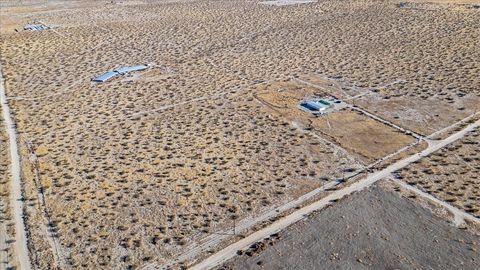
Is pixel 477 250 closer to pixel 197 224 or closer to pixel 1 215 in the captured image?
pixel 197 224

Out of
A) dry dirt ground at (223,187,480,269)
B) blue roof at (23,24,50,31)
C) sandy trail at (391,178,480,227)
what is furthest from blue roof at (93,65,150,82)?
sandy trail at (391,178,480,227)

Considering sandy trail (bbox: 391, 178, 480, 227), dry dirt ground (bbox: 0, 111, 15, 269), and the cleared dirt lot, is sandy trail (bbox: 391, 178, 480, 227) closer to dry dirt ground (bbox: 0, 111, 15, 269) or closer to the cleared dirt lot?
the cleared dirt lot

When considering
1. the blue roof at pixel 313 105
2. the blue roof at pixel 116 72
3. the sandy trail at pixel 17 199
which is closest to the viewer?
the sandy trail at pixel 17 199

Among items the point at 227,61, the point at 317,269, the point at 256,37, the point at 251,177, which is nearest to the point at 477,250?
the point at 317,269

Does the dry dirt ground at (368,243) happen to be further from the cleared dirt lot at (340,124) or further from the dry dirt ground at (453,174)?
the cleared dirt lot at (340,124)

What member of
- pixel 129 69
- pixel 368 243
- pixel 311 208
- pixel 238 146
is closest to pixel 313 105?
pixel 238 146

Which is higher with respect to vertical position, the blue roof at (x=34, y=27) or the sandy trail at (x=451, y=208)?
the sandy trail at (x=451, y=208)

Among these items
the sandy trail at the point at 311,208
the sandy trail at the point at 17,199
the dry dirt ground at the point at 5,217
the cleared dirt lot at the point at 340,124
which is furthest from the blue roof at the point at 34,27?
the sandy trail at the point at 311,208
